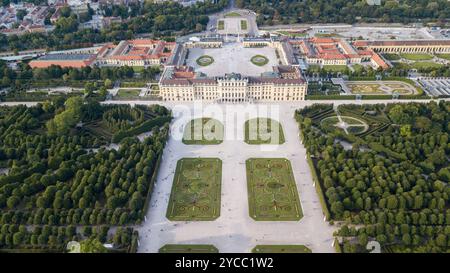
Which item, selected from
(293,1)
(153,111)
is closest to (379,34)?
(293,1)

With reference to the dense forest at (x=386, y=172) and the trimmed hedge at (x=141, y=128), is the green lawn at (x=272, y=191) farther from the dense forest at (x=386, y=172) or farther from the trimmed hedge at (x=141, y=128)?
the trimmed hedge at (x=141, y=128)

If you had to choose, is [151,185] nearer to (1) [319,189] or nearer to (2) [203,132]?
(2) [203,132]

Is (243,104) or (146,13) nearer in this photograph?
(243,104)

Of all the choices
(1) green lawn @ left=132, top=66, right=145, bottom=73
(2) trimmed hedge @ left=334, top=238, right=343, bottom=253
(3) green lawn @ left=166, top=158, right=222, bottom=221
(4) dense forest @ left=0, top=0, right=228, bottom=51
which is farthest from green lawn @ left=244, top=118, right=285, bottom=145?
(4) dense forest @ left=0, top=0, right=228, bottom=51

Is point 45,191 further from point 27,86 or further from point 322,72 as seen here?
point 322,72

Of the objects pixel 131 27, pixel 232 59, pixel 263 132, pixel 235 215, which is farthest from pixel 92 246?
pixel 131 27

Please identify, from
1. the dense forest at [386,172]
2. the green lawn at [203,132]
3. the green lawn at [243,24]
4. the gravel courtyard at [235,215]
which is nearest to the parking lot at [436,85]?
the dense forest at [386,172]
